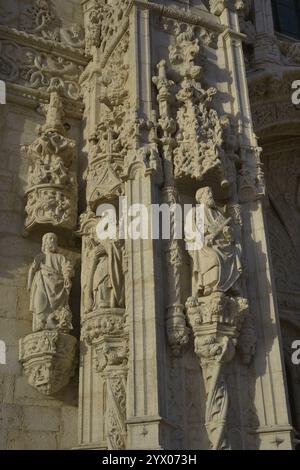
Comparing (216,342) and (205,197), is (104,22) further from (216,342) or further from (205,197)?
(216,342)

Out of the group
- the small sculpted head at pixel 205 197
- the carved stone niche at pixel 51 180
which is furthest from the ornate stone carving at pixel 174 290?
the carved stone niche at pixel 51 180

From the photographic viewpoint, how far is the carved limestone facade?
18.2 ft

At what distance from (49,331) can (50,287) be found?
1.67 ft

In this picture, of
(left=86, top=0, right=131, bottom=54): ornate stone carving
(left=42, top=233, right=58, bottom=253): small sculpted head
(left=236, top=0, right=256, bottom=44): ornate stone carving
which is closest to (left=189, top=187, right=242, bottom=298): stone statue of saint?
(left=42, top=233, right=58, bottom=253): small sculpted head

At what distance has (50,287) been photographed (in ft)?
21.8

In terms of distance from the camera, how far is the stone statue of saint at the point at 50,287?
21.2 feet

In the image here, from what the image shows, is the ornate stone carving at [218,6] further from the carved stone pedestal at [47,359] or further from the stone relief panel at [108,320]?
the carved stone pedestal at [47,359]

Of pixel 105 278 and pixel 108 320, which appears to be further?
pixel 105 278

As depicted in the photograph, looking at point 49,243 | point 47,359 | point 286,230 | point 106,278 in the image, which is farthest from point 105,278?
point 286,230

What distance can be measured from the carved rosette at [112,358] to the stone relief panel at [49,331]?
25 centimetres

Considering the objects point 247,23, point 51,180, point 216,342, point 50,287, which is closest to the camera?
point 216,342

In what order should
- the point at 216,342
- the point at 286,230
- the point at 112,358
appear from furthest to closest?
1. the point at 286,230
2. the point at 112,358
3. the point at 216,342
